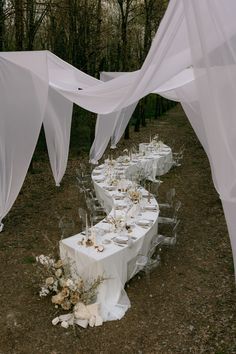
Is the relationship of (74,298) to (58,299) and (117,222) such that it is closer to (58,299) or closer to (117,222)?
(58,299)

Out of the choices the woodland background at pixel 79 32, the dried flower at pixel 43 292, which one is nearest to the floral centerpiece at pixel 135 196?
the dried flower at pixel 43 292

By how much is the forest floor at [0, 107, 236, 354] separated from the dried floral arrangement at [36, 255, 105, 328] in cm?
12

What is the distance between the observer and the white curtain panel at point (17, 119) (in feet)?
22.0

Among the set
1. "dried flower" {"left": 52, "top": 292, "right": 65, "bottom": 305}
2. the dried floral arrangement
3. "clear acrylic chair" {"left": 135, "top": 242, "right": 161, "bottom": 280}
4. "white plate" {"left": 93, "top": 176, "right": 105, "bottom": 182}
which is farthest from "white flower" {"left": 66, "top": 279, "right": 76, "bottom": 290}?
"white plate" {"left": 93, "top": 176, "right": 105, "bottom": 182}

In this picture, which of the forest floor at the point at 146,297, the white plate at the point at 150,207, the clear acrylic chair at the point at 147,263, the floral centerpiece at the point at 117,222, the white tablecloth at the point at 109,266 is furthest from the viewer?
the white plate at the point at 150,207

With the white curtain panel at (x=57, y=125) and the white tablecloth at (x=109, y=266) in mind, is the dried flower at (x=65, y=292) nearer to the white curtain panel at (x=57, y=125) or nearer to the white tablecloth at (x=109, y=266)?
the white tablecloth at (x=109, y=266)

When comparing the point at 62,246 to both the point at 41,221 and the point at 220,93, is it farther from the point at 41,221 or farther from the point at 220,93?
the point at 220,93

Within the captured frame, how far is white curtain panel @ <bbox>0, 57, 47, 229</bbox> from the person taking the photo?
22.0ft

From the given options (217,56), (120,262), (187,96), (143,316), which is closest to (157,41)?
(217,56)

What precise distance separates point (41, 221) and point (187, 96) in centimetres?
438

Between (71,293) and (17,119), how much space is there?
10.8 ft

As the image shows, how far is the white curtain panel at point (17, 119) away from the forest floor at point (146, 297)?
4.58 ft

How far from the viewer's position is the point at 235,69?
3238mm

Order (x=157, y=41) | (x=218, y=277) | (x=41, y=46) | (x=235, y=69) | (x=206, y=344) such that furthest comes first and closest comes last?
(x=41, y=46), (x=218, y=277), (x=206, y=344), (x=157, y=41), (x=235, y=69)
